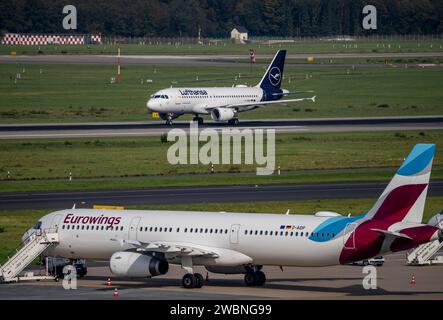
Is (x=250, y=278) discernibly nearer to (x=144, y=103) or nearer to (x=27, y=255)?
(x=27, y=255)

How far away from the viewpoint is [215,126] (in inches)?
5689

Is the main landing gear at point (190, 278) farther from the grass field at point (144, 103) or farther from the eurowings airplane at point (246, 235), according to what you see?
the grass field at point (144, 103)

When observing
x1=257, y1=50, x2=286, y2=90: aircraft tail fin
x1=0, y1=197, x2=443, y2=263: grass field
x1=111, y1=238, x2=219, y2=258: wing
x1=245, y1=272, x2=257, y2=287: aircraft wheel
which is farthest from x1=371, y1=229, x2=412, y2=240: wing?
x1=257, y1=50, x2=286, y2=90: aircraft tail fin

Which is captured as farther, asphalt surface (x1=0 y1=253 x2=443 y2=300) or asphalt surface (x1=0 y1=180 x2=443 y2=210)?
asphalt surface (x1=0 y1=180 x2=443 y2=210)

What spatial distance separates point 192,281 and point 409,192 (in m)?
12.1

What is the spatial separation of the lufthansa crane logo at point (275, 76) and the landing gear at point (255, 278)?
98081mm

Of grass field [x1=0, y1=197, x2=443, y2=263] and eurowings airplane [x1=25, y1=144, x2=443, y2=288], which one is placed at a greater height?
eurowings airplane [x1=25, y1=144, x2=443, y2=288]

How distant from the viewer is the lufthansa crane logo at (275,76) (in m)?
156

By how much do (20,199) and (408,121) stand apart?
7056 centimetres

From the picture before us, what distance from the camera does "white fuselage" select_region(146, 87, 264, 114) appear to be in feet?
481

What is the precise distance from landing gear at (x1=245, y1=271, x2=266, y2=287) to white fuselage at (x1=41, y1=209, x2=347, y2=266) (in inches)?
62.0

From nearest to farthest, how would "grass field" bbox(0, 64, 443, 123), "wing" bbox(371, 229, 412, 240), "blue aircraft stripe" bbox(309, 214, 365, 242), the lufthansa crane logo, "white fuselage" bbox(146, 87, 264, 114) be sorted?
1. "wing" bbox(371, 229, 412, 240)
2. "blue aircraft stripe" bbox(309, 214, 365, 242)
3. "white fuselage" bbox(146, 87, 264, 114)
4. the lufthansa crane logo
5. "grass field" bbox(0, 64, 443, 123)

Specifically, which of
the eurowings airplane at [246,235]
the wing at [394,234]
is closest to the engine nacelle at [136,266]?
the eurowings airplane at [246,235]

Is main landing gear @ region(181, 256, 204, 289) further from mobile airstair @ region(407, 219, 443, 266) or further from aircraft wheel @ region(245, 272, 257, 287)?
mobile airstair @ region(407, 219, 443, 266)
